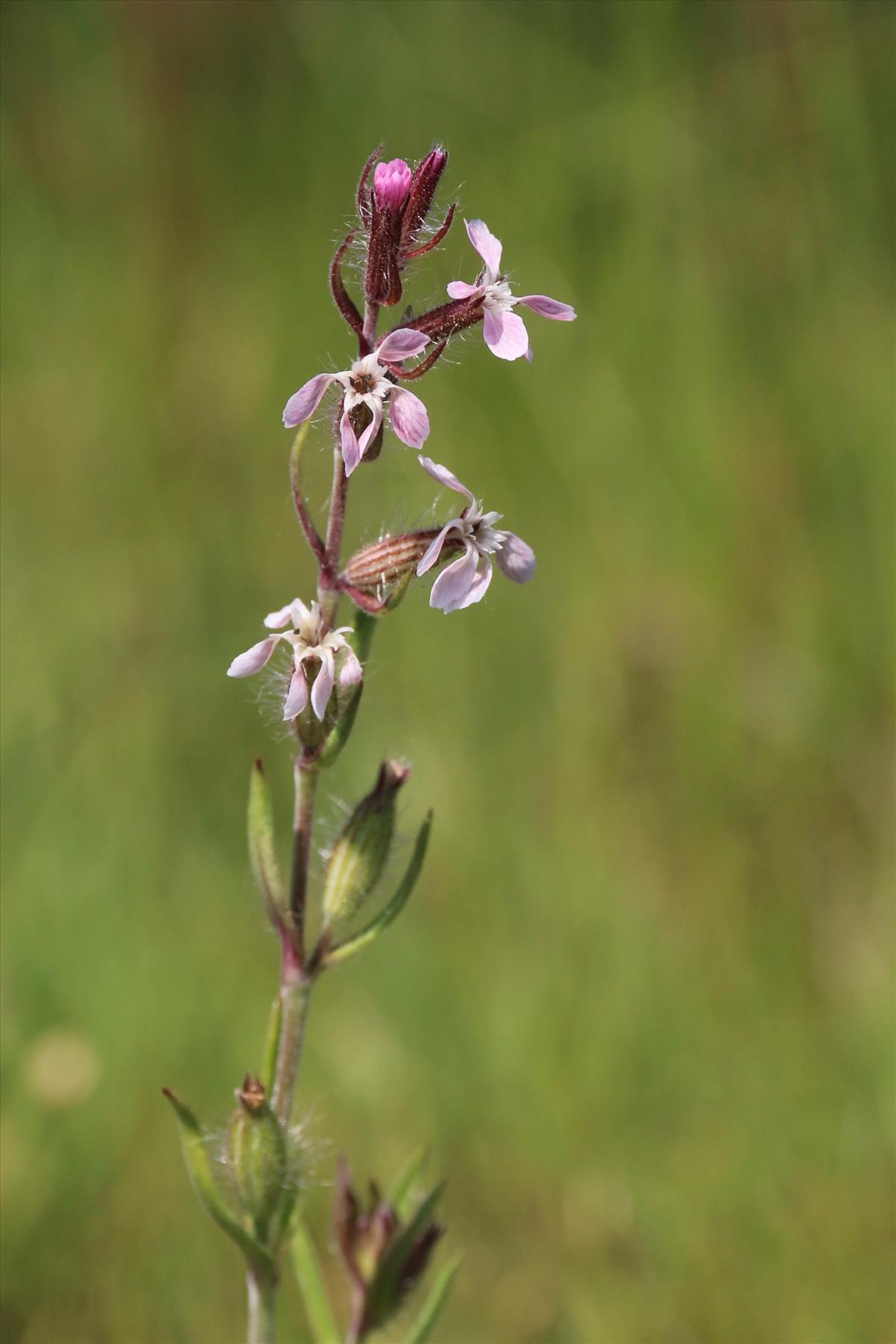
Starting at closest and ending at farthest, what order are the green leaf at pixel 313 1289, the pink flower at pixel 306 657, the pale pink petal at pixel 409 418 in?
the pale pink petal at pixel 409 418
the pink flower at pixel 306 657
the green leaf at pixel 313 1289

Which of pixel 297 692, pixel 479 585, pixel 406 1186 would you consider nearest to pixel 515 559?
pixel 479 585

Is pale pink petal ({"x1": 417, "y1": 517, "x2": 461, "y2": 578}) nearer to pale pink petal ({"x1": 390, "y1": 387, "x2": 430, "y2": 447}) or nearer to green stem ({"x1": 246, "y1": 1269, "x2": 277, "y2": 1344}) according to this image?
pale pink petal ({"x1": 390, "y1": 387, "x2": 430, "y2": 447})

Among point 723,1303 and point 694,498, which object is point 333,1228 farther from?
point 694,498

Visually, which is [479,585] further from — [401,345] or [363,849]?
[363,849]

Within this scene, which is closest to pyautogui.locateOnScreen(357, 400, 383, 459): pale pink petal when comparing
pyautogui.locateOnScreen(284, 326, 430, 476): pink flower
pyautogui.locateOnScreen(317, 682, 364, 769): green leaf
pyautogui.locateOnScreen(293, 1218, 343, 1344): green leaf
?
pyautogui.locateOnScreen(284, 326, 430, 476): pink flower

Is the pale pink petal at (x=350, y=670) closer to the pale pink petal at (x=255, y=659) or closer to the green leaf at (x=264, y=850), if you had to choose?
the pale pink petal at (x=255, y=659)

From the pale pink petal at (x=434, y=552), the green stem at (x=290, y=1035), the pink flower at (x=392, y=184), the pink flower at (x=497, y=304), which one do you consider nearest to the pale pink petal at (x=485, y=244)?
the pink flower at (x=497, y=304)
